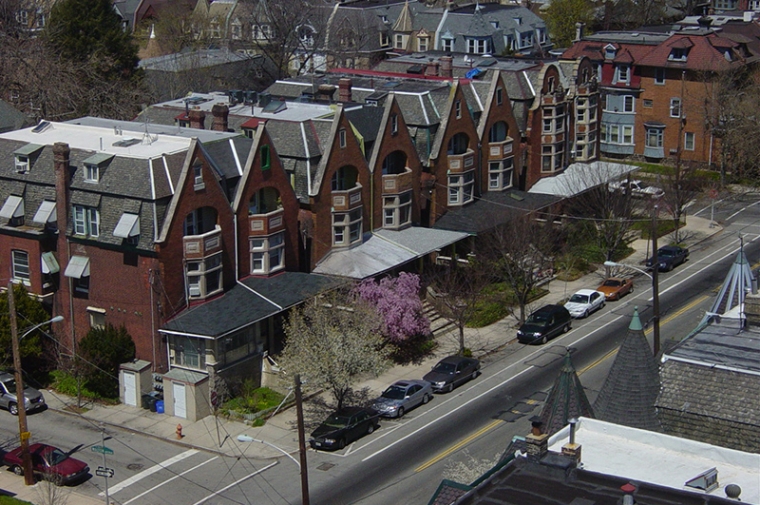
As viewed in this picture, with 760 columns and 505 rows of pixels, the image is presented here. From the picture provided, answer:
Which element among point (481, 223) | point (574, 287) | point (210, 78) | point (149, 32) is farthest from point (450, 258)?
point (149, 32)

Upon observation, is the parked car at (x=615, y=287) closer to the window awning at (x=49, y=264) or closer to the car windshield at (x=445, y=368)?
the car windshield at (x=445, y=368)

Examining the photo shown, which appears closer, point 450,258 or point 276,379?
point 276,379

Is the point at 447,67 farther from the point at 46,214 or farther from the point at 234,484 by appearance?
the point at 234,484

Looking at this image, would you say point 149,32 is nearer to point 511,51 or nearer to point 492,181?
point 511,51

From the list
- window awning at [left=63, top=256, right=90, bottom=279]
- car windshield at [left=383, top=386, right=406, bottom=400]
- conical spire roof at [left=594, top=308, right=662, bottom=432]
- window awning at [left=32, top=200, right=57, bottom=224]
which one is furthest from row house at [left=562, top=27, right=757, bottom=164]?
conical spire roof at [left=594, top=308, right=662, bottom=432]

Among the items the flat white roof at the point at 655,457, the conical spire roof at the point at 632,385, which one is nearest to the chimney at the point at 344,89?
the conical spire roof at the point at 632,385

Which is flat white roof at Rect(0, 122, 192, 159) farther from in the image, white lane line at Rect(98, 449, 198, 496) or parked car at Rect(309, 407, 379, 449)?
parked car at Rect(309, 407, 379, 449)

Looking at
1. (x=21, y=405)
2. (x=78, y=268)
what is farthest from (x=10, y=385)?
(x=21, y=405)
